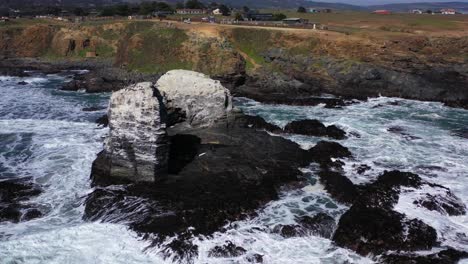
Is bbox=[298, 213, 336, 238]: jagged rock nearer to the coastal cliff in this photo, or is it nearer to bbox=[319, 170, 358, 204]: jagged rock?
bbox=[319, 170, 358, 204]: jagged rock

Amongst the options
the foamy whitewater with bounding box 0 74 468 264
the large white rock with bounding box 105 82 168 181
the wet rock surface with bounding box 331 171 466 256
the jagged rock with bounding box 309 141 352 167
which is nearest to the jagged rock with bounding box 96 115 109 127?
the foamy whitewater with bounding box 0 74 468 264

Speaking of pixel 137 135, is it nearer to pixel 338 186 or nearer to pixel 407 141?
pixel 338 186

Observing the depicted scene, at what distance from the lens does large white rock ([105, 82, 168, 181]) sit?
67.6ft

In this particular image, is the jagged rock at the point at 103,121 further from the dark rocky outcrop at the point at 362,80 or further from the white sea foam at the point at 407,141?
the dark rocky outcrop at the point at 362,80

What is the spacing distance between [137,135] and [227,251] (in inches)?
275

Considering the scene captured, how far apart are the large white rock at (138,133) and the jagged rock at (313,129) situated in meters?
12.5

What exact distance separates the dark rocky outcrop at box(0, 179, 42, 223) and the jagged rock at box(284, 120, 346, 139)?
54.6 feet

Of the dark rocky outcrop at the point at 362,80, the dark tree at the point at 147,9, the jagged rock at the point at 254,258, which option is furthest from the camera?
the dark tree at the point at 147,9

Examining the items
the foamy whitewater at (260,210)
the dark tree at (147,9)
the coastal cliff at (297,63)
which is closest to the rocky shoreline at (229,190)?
the foamy whitewater at (260,210)

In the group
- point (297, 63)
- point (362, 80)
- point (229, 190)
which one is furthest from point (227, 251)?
point (297, 63)

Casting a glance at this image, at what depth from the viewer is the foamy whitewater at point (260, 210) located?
17.0 meters

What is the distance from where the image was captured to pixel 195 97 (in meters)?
26.3

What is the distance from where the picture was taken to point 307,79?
1866 inches

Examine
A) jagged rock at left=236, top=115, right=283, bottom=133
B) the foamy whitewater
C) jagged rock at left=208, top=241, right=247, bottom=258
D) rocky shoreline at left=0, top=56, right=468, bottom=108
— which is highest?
rocky shoreline at left=0, top=56, right=468, bottom=108
